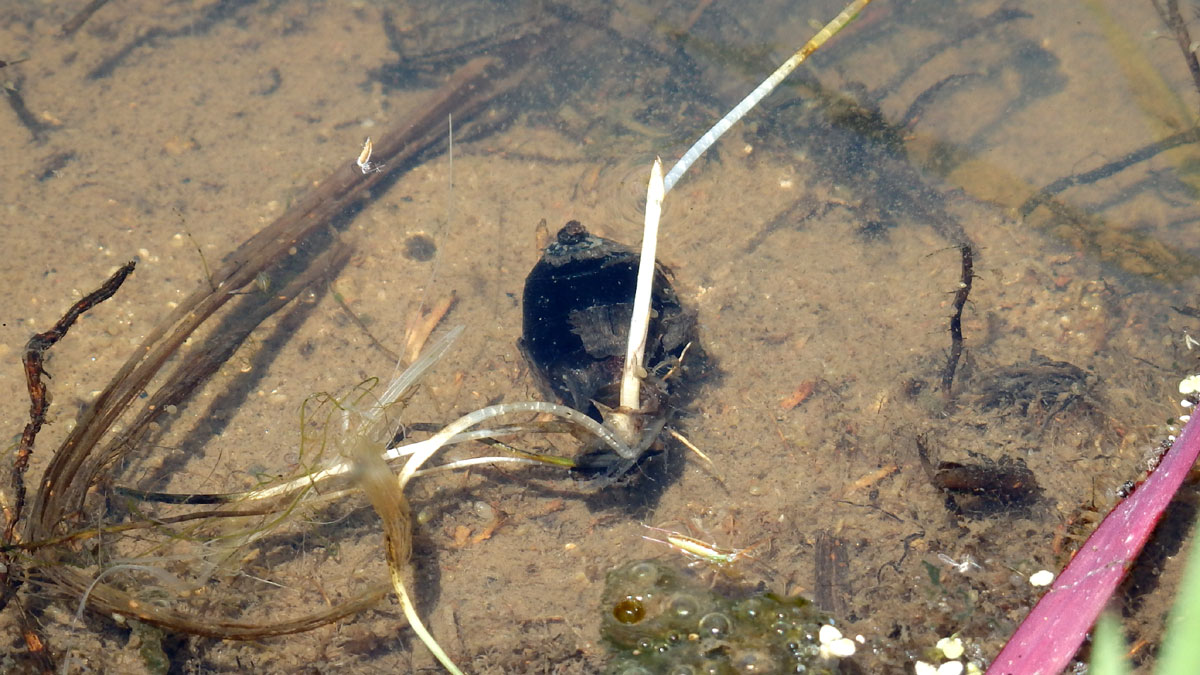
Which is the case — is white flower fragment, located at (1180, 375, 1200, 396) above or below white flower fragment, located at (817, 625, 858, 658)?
above

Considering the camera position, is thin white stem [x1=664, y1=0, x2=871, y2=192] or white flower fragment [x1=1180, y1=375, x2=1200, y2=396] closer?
white flower fragment [x1=1180, y1=375, x2=1200, y2=396]

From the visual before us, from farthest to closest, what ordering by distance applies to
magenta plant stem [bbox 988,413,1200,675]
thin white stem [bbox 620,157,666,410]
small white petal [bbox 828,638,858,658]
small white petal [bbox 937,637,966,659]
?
thin white stem [bbox 620,157,666,410], small white petal [bbox 828,638,858,658], small white petal [bbox 937,637,966,659], magenta plant stem [bbox 988,413,1200,675]

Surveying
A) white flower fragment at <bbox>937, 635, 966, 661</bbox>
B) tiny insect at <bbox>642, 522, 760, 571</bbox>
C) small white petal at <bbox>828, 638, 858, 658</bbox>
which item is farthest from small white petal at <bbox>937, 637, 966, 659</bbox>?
tiny insect at <bbox>642, 522, 760, 571</bbox>

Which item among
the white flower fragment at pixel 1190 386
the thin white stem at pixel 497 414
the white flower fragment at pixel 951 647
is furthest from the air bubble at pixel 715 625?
the white flower fragment at pixel 1190 386

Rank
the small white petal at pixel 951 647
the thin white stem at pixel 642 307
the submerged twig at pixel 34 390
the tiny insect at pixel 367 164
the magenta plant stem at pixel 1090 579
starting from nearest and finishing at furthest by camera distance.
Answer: the magenta plant stem at pixel 1090 579, the small white petal at pixel 951 647, the submerged twig at pixel 34 390, the thin white stem at pixel 642 307, the tiny insect at pixel 367 164

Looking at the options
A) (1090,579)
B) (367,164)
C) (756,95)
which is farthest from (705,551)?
(367,164)

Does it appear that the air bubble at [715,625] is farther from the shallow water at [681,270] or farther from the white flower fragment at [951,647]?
the white flower fragment at [951,647]

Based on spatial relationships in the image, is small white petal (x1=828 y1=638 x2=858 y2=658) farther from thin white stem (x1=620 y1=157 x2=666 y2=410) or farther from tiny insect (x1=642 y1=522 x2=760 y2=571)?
thin white stem (x1=620 y1=157 x2=666 y2=410)

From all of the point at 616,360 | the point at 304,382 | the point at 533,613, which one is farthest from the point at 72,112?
the point at 533,613
